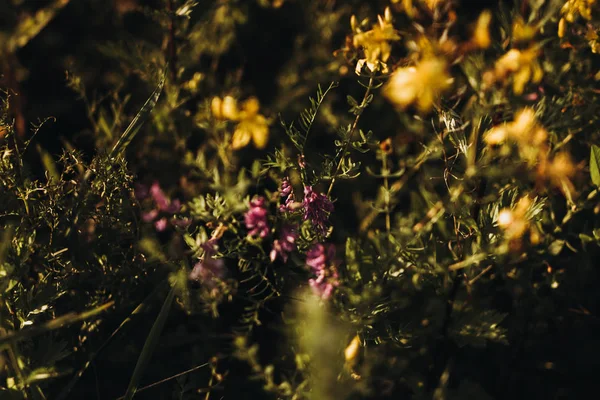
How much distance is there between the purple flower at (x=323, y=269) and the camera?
103cm

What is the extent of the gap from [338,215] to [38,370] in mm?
998

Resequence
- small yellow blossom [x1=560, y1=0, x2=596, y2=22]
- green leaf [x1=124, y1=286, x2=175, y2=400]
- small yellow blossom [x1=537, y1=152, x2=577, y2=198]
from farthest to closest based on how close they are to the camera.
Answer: small yellow blossom [x1=537, y1=152, x2=577, y2=198]
small yellow blossom [x1=560, y1=0, x2=596, y2=22]
green leaf [x1=124, y1=286, x2=175, y2=400]

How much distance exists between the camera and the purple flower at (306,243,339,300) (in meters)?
1.03

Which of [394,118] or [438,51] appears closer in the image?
[438,51]

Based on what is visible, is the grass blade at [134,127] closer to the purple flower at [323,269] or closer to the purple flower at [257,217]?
the purple flower at [257,217]

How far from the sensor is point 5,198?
101 cm

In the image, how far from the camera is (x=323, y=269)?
3.40 feet

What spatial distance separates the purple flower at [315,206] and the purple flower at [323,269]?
0.04 meters

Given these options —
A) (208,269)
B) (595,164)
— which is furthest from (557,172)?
(208,269)

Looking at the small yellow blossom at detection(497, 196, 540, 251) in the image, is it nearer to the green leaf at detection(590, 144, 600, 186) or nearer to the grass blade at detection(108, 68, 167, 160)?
the green leaf at detection(590, 144, 600, 186)

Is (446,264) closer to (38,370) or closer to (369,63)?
(369,63)

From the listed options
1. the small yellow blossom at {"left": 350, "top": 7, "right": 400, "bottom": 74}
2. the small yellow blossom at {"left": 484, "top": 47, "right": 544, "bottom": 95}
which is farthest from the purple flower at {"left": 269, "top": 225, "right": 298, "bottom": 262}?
the small yellow blossom at {"left": 484, "top": 47, "right": 544, "bottom": 95}

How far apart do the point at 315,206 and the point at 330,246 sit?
0.08 metres

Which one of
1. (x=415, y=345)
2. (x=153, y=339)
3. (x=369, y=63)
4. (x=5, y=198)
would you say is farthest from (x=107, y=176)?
(x=415, y=345)
